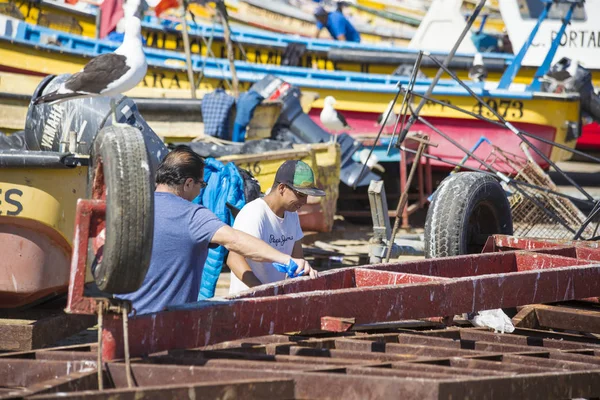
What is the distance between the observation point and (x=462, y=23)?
50.2 feet

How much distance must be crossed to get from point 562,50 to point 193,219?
11658mm

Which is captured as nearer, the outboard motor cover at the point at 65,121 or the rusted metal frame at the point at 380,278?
the rusted metal frame at the point at 380,278

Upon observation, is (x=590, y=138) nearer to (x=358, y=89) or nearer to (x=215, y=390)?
(x=358, y=89)

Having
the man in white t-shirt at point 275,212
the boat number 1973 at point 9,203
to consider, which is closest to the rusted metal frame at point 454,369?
the man in white t-shirt at point 275,212

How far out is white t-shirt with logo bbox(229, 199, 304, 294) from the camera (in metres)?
4.62

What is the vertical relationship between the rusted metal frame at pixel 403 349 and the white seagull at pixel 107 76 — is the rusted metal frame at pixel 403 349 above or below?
below

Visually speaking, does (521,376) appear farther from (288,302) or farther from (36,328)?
(36,328)

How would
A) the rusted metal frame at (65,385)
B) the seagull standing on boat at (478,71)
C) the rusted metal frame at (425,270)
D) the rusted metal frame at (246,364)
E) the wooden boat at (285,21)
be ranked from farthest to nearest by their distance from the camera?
1. the wooden boat at (285,21)
2. the seagull standing on boat at (478,71)
3. the rusted metal frame at (425,270)
4. the rusted metal frame at (246,364)
5. the rusted metal frame at (65,385)

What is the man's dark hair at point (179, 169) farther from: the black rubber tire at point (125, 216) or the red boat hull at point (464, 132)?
the red boat hull at point (464, 132)

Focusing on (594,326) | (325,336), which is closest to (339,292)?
(325,336)

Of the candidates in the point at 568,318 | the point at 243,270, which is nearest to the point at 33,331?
the point at 243,270

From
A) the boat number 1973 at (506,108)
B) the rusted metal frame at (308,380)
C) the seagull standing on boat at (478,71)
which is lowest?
the rusted metal frame at (308,380)

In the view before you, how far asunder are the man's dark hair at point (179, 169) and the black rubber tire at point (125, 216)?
38.8 inches

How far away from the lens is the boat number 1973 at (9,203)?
15.3ft
